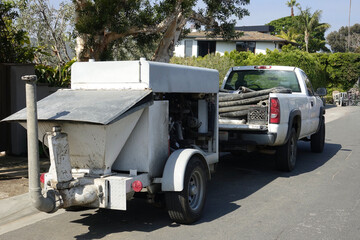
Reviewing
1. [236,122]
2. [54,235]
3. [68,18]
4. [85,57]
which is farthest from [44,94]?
[68,18]

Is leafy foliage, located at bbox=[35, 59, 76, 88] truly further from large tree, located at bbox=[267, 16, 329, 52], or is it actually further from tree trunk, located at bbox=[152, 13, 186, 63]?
large tree, located at bbox=[267, 16, 329, 52]

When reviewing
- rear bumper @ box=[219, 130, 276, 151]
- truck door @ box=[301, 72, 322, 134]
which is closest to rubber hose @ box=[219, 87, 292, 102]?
rear bumper @ box=[219, 130, 276, 151]

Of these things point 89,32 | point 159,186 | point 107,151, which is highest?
point 89,32

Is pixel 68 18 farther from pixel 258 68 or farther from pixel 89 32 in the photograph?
pixel 258 68

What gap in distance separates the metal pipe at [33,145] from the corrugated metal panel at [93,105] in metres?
0.43

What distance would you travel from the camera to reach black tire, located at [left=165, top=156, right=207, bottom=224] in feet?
18.2

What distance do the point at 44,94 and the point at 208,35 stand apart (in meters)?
5.19

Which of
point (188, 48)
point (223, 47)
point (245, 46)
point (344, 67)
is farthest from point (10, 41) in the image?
point (188, 48)

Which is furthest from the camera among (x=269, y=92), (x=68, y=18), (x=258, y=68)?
(x=68, y=18)

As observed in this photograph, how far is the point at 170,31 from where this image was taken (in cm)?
1168

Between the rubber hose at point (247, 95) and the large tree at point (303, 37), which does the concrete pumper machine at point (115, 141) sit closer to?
the rubber hose at point (247, 95)

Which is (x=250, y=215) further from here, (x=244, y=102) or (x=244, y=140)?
(x=244, y=102)

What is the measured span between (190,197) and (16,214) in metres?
2.41

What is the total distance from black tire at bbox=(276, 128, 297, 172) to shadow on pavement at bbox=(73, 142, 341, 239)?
0.50ft
